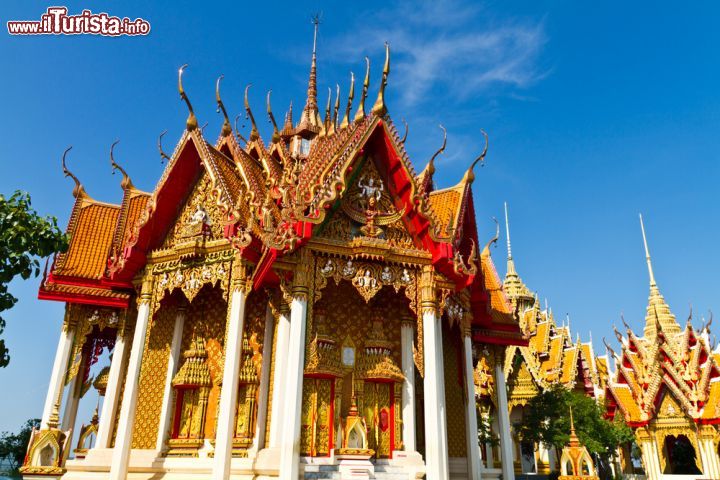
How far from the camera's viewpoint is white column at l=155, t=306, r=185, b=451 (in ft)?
37.6

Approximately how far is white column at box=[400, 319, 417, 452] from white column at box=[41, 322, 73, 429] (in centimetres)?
742

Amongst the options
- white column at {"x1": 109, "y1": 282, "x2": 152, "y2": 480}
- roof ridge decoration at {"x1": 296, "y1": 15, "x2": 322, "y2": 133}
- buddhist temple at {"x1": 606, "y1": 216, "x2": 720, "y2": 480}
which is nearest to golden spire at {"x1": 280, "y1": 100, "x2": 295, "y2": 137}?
roof ridge decoration at {"x1": 296, "y1": 15, "x2": 322, "y2": 133}

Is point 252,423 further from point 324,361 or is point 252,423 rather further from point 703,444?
point 703,444

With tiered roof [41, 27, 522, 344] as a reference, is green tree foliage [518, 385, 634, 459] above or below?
below

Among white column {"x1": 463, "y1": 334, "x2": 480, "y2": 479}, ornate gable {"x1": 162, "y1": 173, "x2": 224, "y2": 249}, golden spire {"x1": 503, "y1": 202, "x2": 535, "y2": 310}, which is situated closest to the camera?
white column {"x1": 463, "y1": 334, "x2": 480, "y2": 479}

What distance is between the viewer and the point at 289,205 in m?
10.2

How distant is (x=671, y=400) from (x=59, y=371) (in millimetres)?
22679

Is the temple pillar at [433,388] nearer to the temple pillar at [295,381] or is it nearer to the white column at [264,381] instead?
the temple pillar at [295,381]

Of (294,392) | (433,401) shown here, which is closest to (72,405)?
(294,392)

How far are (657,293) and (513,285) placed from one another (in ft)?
37.7

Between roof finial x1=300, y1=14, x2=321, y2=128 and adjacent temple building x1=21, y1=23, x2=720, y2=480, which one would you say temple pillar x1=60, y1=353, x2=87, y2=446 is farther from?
roof finial x1=300, y1=14, x2=321, y2=128

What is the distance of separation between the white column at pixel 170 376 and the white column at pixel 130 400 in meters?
0.78

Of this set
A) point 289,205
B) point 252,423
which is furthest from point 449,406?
point 289,205

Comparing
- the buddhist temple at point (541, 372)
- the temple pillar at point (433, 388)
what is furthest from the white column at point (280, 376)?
the buddhist temple at point (541, 372)
